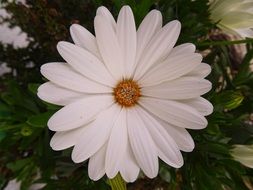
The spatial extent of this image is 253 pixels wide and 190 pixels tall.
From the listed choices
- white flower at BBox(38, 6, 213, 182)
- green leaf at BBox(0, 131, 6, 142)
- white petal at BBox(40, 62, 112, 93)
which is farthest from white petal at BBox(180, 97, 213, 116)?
green leaf at BBox(0, 131, 6, 142)

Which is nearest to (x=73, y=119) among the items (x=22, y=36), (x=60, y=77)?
(x=60, y=77)

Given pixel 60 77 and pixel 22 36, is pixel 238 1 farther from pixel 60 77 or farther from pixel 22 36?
pixel 22 36

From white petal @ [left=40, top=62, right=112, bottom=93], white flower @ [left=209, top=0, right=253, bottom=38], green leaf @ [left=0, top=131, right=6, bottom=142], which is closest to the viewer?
white petal @ [left=40, top=62, right=112, bottom=93]

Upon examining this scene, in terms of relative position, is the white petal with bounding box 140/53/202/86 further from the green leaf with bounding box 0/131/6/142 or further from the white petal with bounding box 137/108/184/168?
the green leaf with bounding box 0/131/6/142

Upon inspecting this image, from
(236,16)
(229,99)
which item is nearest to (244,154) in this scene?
(229,99)

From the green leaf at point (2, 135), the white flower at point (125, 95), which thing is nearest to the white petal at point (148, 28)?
the white flower at point (125, 95)

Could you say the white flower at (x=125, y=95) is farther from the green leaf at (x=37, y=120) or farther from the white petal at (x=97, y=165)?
the green leaf at (x=37, y=120)
